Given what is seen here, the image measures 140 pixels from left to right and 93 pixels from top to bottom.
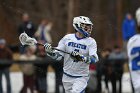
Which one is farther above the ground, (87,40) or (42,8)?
(42,8)

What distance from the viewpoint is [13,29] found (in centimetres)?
3478

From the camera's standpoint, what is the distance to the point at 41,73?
710 inches

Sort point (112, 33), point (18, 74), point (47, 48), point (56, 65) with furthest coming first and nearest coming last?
point (112, 33) < point (18, 74) < point (56, 65) < point (47, 48)

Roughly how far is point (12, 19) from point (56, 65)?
1787 cm

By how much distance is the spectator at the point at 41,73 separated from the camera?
18.0m

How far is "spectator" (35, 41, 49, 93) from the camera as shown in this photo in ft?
59.0

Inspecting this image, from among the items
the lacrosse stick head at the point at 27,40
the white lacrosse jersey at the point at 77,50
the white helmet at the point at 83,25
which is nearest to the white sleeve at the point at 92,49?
the white lacrosse jersey at the point at 77,50

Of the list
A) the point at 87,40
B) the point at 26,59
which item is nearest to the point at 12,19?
Answer: the point at 26,59

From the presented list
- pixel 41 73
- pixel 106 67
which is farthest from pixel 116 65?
pixel 41 73

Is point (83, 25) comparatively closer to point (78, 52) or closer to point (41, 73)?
point (78, 52)

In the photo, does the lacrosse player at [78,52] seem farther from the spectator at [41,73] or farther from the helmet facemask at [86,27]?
the spectator at [41,73]

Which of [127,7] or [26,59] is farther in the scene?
[127,7]

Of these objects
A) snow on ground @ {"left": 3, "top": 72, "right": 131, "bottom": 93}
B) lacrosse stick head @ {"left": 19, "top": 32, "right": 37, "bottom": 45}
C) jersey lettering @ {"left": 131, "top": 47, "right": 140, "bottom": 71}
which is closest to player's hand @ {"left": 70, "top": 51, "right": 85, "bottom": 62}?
lacrosse stick head @ {"left": 19, "top": 32, "right": 37, "bottom": 45}

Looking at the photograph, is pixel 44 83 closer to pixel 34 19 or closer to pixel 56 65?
pixel 56 65
